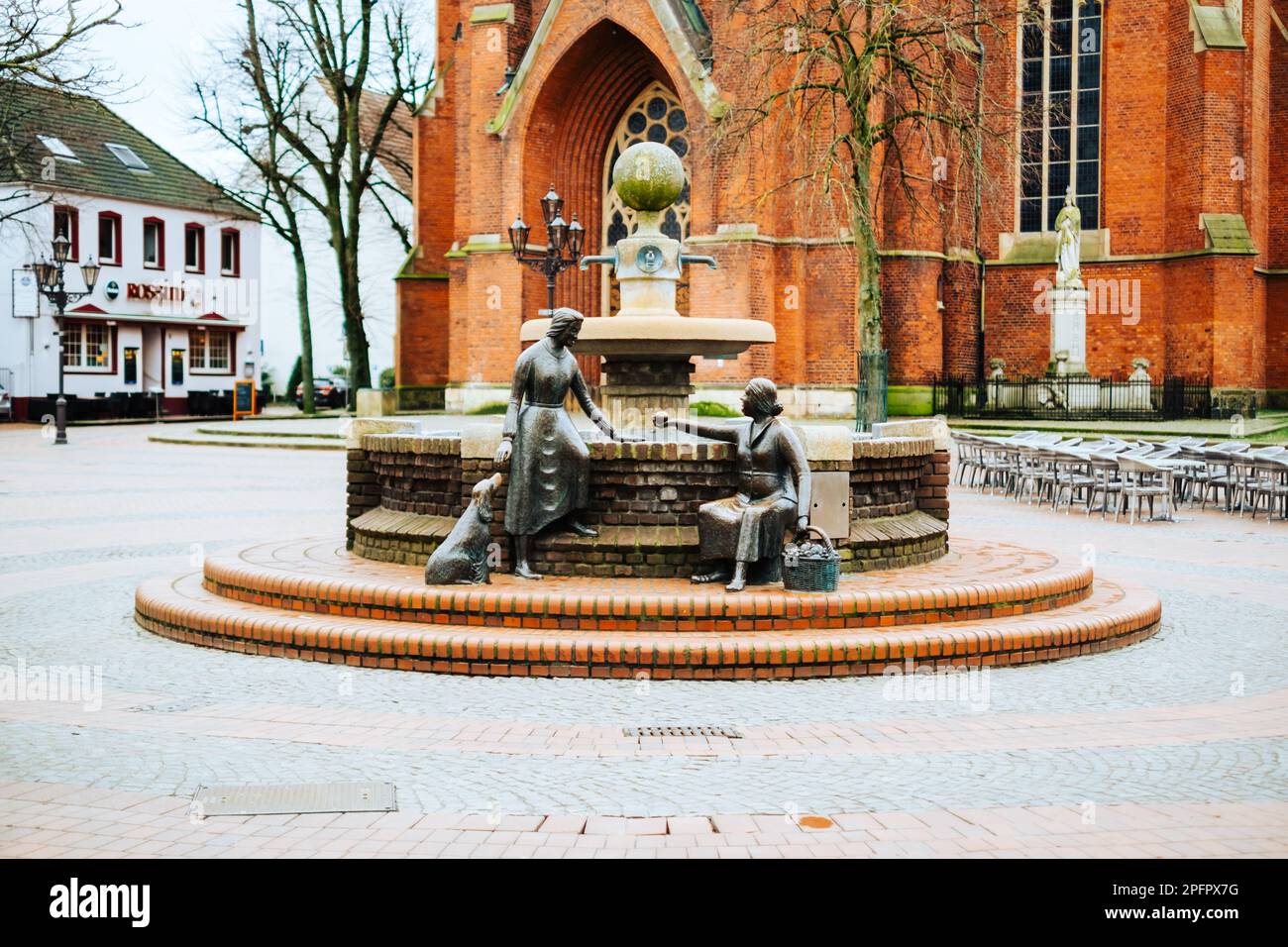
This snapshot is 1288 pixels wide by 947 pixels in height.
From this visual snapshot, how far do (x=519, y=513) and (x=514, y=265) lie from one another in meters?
25.4

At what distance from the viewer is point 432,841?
468cm

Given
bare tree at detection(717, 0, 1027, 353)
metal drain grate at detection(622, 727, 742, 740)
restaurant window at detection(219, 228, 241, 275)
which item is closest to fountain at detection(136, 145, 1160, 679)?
metal drain grate at detection(622, 727, 742, 740)

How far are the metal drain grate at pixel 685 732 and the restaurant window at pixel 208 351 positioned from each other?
157ft

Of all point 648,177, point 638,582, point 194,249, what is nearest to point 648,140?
point 194,249

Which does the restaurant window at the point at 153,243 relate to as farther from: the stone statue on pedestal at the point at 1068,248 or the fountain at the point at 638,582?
the fountain at the point at 638,582

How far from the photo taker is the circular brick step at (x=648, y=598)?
8.10 meters

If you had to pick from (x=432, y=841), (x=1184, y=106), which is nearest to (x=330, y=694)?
(x=432, y=841)

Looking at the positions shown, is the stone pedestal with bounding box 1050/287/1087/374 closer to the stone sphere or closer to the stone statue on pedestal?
the stone statue on pedestal

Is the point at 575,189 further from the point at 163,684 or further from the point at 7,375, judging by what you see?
the point at 163,684

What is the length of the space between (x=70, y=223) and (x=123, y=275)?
2.79m

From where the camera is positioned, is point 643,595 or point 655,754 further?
point 643,595

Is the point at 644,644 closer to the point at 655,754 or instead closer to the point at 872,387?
the point at 655,754

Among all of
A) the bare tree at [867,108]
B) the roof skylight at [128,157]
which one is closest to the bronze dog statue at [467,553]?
the bare tree at [867,108]

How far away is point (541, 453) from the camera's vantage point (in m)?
9.00
